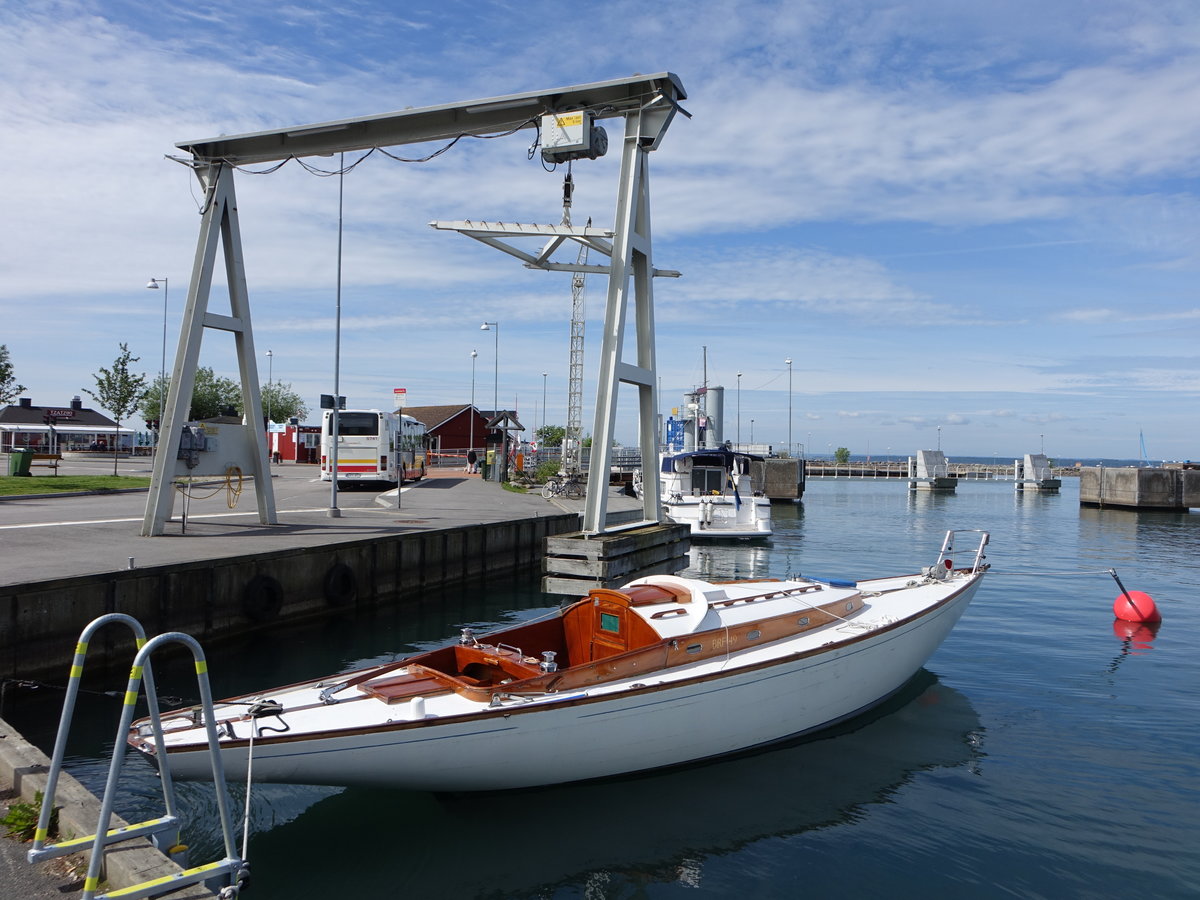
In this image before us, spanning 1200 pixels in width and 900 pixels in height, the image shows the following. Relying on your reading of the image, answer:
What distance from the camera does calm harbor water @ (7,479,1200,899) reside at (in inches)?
275

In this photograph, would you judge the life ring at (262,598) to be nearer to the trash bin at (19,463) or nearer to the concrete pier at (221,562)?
the concrete pier at (221,562)

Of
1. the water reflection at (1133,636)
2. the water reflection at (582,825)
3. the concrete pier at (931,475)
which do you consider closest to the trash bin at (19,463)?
the water reflection at (582,825)

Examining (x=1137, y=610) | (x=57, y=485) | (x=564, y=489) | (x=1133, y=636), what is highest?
(x=57, y=485)

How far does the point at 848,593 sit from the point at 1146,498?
52.7m

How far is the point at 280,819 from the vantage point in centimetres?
765

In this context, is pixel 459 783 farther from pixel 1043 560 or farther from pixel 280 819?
pixel 1043 560

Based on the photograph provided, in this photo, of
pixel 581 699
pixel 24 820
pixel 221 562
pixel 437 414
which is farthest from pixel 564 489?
pixel 437 414

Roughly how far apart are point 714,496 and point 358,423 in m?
13.9

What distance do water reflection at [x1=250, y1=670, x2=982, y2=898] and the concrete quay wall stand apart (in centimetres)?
531

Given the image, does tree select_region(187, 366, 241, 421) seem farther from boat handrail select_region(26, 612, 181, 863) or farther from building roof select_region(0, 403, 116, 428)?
boat handrail select_region(26, 612, 181, 863)

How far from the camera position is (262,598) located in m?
14.2

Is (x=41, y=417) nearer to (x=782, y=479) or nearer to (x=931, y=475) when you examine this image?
(x=782, y=479)

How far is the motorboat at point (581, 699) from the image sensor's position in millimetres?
6848

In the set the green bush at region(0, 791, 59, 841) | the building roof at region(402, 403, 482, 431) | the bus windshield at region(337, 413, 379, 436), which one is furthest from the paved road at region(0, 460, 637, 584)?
the building roof at region(402, 403, 482, 431)
